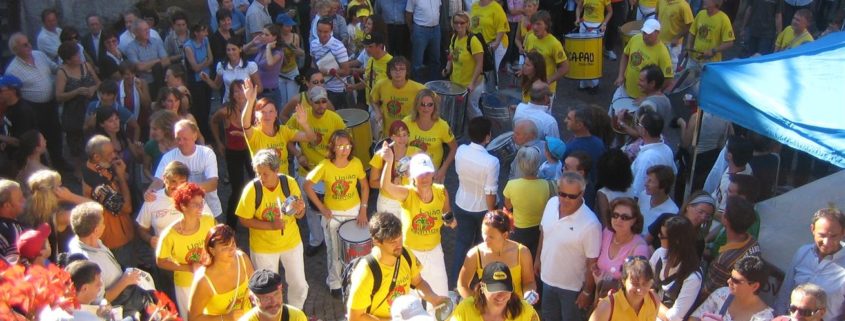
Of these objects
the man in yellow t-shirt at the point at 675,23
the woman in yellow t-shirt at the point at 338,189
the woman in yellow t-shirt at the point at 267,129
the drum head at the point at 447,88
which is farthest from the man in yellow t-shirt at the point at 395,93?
the man in yellow t-shirt at the point at 675,23

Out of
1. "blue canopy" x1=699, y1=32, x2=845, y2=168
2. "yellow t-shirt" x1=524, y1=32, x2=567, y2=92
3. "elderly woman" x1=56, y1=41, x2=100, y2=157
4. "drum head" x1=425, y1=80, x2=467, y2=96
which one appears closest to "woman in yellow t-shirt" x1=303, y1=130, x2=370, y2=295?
"drum head" x1=425, y1=80, x2=467, y2=96

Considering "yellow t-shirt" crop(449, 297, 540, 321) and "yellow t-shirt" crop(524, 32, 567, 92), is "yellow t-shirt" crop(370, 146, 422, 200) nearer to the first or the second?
"yellow t-shirt" crop(449, 297, 540, 321)

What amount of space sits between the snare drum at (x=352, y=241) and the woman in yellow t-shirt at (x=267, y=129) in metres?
0.94

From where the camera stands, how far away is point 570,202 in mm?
5414

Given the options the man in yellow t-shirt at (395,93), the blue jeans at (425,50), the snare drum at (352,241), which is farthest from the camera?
Result: the blue jeans at (425,50)

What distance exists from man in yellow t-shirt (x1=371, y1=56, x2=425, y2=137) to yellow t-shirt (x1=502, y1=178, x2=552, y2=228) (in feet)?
6.93

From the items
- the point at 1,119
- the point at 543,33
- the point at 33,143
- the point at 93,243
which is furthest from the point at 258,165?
the point at 543,33

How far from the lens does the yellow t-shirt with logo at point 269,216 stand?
5.88 m

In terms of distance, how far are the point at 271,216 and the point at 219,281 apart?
1027mm

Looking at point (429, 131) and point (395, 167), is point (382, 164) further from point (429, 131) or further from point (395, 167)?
point (429, 131)

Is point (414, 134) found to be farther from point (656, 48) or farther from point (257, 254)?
point (656, 48)

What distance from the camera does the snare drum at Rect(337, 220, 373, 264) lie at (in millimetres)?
6133

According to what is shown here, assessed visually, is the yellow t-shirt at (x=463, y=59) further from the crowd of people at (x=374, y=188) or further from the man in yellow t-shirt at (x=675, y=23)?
the man in yellow t-shirt at (x=675, y=23)

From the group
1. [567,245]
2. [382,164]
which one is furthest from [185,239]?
[567,245]
